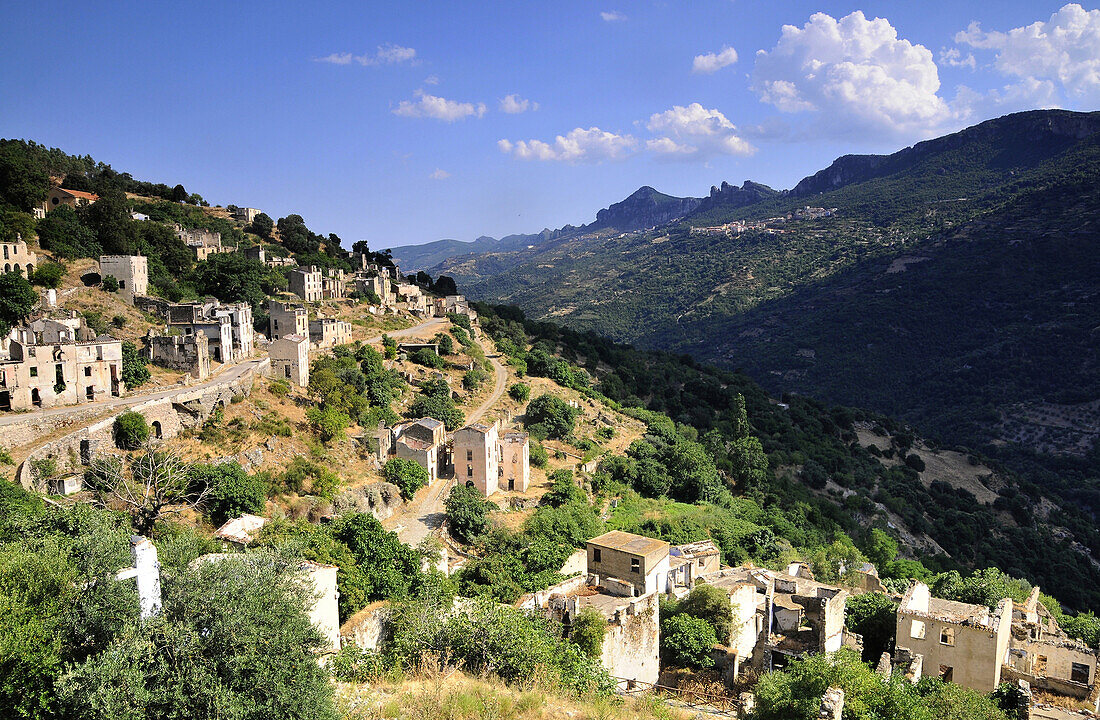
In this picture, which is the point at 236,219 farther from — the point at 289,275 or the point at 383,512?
the point at 383,512

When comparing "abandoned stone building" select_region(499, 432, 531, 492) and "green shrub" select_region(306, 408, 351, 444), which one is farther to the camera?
"abandoned stone building" select_region(499, 432, 531, 492)

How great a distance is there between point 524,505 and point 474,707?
69.7 ft

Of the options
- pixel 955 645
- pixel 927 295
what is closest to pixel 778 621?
pixel 955 645

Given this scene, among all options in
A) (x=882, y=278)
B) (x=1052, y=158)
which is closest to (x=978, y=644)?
(x=882, y=278)

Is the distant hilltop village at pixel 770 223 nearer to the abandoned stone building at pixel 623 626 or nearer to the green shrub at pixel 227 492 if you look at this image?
the abandoned stone building at pixel 623 626

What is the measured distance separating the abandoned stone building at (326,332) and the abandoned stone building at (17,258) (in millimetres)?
13075

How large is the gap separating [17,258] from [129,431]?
45.5 ft

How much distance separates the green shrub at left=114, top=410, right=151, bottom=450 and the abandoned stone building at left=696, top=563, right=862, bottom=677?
1918 centimetres

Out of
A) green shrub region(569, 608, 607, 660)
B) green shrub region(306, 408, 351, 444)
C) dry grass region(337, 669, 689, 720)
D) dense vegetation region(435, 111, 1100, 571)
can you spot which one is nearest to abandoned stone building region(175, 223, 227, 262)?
green shrub region(306, 408, 351, 444)

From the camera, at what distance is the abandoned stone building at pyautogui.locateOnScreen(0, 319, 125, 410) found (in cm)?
2297

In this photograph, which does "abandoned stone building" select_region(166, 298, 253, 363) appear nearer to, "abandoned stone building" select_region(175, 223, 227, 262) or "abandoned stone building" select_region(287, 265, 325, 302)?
"abandoned stone building" select_region(287, 265, 325, 302)

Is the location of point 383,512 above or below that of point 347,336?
below

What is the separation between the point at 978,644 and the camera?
17.0 metres

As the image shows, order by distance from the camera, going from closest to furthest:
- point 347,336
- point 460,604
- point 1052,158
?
1. point 460,604
2. point 347,336
3. point 1052,158
